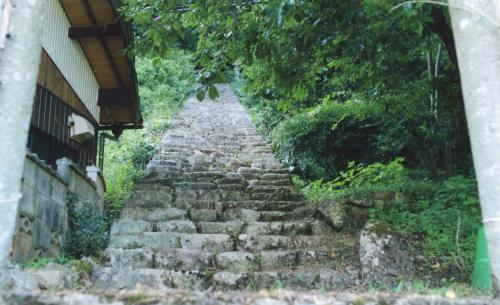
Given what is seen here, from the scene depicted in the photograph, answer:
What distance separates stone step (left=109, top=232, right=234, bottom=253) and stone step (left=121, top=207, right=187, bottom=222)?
0.83 meters

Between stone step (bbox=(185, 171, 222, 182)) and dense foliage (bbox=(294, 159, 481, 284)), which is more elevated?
stone step (bbox=(185, 171, 222, 182))

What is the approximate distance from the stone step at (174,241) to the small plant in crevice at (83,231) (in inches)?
12.9

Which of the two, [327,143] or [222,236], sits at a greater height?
[327,143]

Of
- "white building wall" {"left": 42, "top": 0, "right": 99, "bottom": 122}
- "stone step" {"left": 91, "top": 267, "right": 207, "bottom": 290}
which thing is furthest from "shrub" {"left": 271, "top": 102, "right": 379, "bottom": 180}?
"stone step" {"left": 91, "top": 267, "right": 207, "bottom": 290}

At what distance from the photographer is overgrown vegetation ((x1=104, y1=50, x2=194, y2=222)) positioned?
946 centimetres

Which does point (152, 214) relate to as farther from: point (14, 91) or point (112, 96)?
point (14, 91)

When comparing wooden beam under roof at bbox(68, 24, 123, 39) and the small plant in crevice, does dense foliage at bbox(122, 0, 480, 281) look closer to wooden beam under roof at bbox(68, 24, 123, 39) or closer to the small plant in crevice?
wooden beam under roof at bbox(68, 24, 123, 39)

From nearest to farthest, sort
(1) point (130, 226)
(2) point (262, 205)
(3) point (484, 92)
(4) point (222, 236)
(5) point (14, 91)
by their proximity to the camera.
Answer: (5) point (14, 91)
(3) point (484, 92)
(4) point (222, 236)
(1) point (130, 226)
(2) point (262, 205)

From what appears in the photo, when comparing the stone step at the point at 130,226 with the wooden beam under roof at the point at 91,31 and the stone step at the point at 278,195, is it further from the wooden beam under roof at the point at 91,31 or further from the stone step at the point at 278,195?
the wooden beam under roof at the point at 91,31

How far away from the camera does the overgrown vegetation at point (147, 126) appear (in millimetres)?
9465

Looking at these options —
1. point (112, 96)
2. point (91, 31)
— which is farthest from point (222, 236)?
point (112, 96)

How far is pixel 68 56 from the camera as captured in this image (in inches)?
329

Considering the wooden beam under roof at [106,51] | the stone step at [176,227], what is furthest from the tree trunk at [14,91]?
the wooden beam under roof at [106,51]

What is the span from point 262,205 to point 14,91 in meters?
5.58
